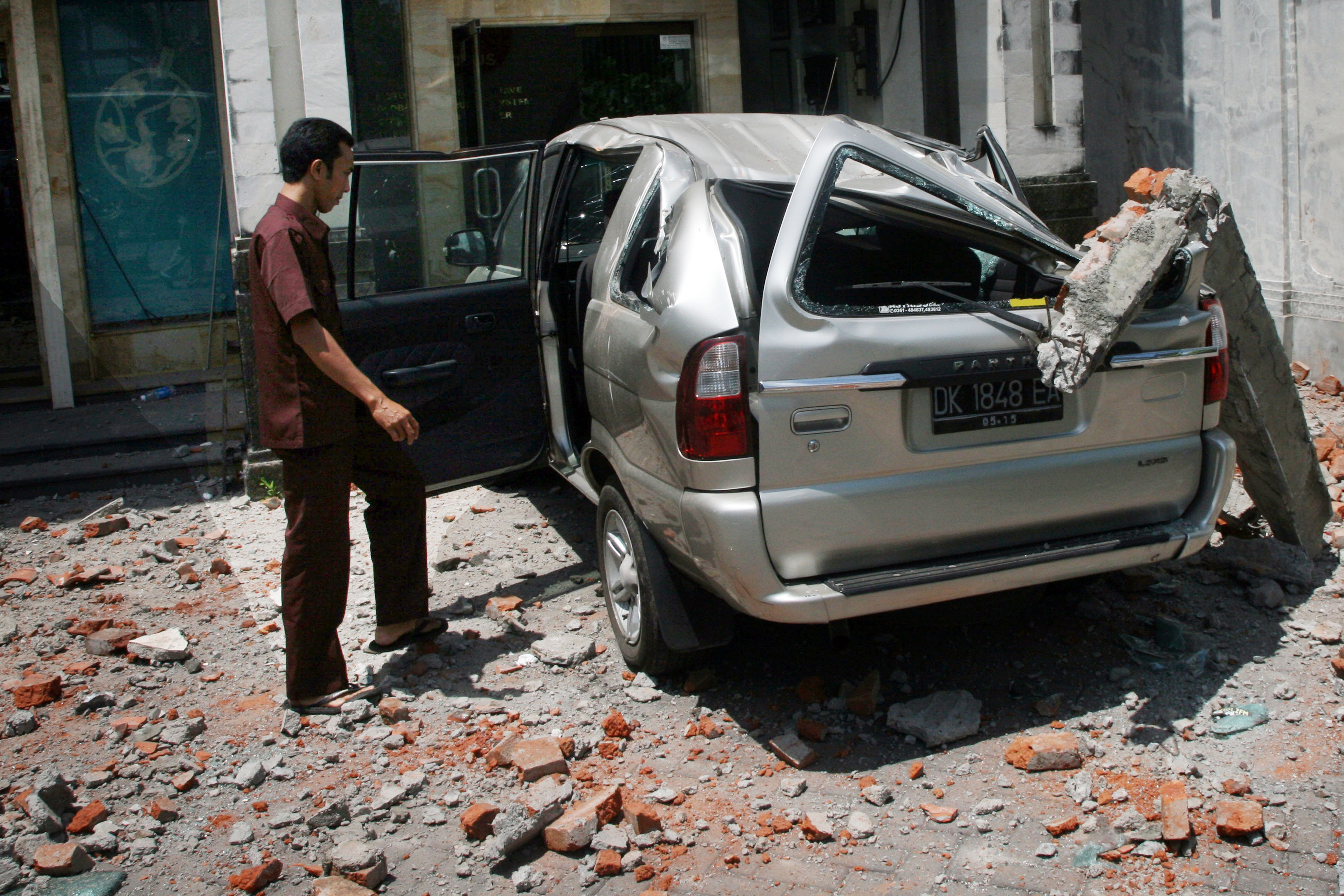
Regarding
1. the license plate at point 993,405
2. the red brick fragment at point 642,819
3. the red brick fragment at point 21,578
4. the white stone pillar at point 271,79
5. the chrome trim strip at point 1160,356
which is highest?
the white stone pillar at point 271,79

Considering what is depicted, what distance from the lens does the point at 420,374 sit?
4.84 m

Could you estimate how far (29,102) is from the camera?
899 centimetres

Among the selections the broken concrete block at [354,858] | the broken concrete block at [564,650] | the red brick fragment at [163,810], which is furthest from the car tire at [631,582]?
the red brick fragment at [163,810]

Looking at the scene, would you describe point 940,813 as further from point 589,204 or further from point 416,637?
point 589,204

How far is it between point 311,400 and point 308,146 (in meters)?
0.83

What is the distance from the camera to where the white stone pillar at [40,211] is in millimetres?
8961

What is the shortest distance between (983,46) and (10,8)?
709 cm

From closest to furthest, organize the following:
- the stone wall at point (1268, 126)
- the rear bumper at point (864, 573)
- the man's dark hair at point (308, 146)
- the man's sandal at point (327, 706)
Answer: the rear bumper at point (864, 573)
the man's dark hair at point (308, 146)
the man's sandal at point (327, 706)
the stone wall at point (1268, 126)

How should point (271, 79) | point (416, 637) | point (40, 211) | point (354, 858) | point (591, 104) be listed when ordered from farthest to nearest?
point (591, 104) → point (40, 211) → point (271, 79) → point (416, 637) → point (354, 858)

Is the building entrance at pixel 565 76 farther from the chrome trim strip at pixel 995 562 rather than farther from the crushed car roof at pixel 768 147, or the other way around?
the chrome trim strip at pixel 995 562

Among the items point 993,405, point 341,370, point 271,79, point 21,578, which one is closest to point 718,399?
point 993,405

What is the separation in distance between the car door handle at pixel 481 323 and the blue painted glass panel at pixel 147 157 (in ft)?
16.4

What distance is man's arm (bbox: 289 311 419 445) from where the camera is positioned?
396 centimetres

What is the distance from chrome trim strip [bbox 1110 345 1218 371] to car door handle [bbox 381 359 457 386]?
249 centimetres
